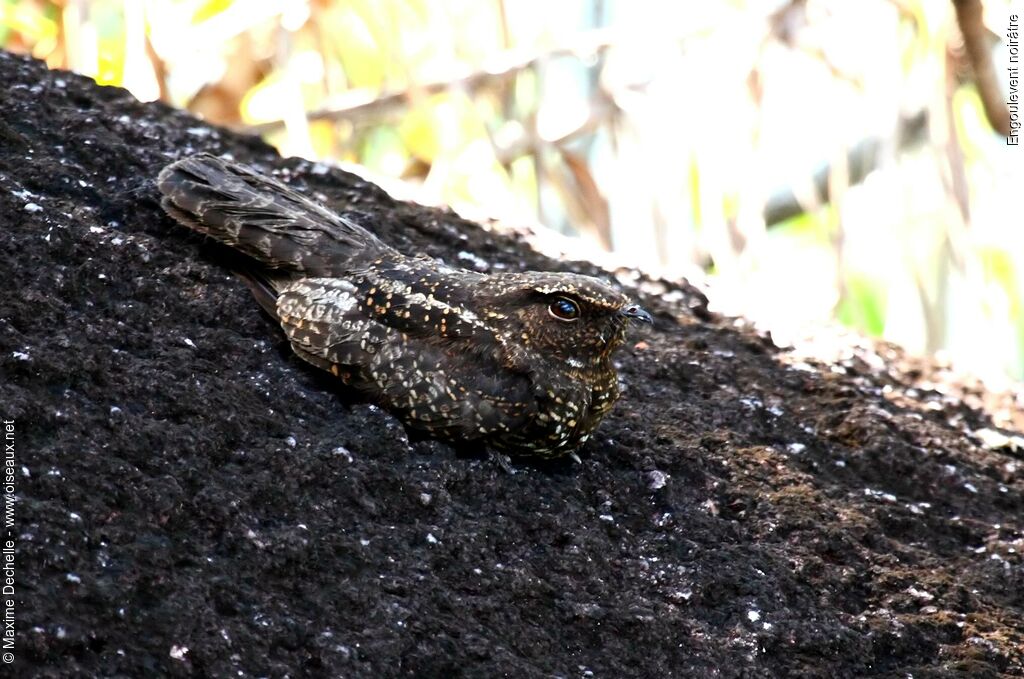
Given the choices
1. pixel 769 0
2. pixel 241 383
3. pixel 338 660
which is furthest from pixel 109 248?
pixel 769 0

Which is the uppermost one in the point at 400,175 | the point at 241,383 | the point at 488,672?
the point at 241,383

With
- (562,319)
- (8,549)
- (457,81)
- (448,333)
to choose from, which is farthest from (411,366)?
(457,81)

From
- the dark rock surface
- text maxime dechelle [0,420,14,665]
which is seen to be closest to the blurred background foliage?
the dark rock surface

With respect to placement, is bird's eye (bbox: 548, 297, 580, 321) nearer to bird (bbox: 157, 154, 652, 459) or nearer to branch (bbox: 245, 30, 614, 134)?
bird (bbox: 157, 154, 652, 459)

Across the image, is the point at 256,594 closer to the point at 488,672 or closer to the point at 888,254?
the point at 488,672

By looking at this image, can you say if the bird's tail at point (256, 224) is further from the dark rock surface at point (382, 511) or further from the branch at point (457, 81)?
the branch at point (457, 81)

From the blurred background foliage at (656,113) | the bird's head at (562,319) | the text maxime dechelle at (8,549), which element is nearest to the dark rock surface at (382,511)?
the text maxime dechelle at (8,549)
